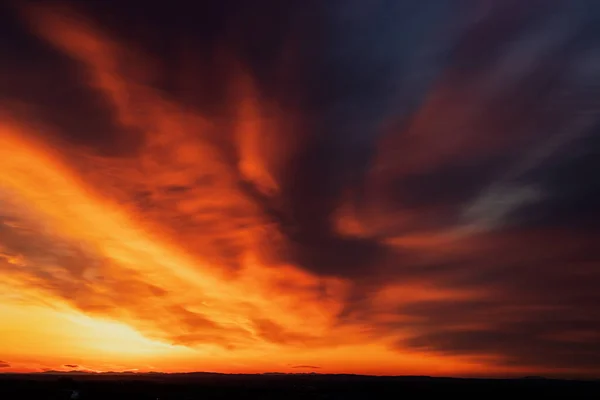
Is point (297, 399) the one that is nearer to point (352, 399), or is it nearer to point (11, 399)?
point (352, 399)

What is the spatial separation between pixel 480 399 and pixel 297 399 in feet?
138

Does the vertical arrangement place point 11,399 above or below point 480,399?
below

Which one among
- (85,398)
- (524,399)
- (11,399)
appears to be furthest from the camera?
(524,399)

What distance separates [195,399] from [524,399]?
75070 mm

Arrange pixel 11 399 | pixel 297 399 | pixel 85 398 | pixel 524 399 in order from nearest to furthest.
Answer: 1. pixel 11 399
2. pixel 85 398
3. pixel 297 399
4. pixel 524 399

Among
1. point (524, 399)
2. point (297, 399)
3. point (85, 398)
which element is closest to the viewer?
point (85, 398)

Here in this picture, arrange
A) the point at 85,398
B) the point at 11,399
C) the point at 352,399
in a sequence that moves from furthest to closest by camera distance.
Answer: the point at 352,399
the point at 85,398
the point at 11,399

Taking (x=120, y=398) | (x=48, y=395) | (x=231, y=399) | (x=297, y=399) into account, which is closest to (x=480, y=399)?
(x=297, y=399)

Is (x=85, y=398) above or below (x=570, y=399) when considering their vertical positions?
below

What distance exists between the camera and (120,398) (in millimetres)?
92000

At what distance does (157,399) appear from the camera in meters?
92.7

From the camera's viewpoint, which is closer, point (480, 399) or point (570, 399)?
point (480, 399)

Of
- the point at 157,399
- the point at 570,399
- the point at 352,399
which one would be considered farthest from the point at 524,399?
the point at 157,399

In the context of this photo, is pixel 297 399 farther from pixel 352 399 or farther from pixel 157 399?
pixel 157 399
